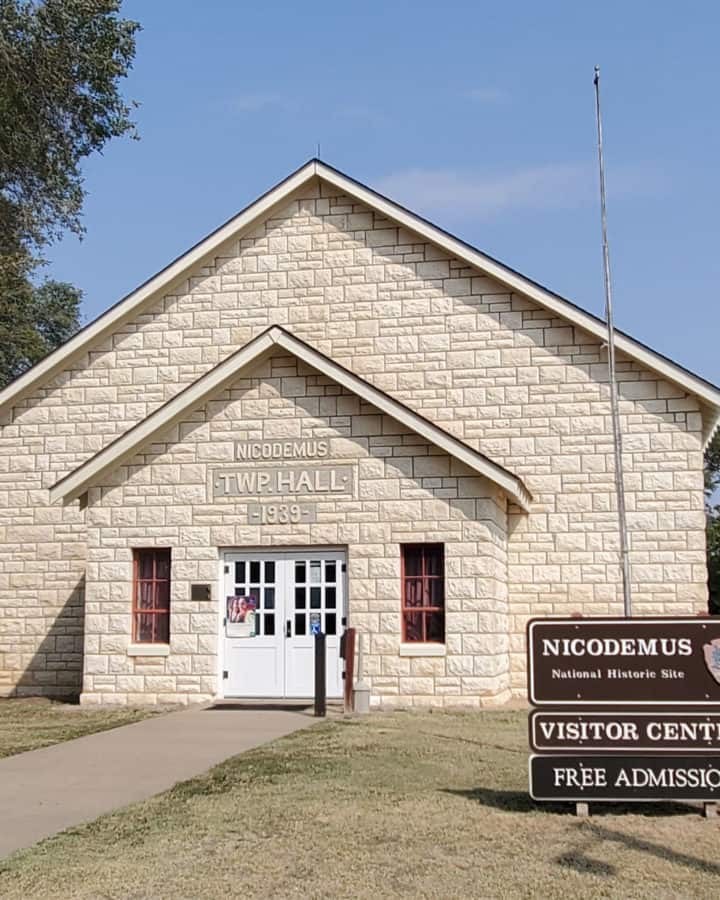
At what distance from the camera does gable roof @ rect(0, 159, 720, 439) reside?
1992cm

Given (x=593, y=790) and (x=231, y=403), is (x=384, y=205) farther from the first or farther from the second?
(x=593, y=790)

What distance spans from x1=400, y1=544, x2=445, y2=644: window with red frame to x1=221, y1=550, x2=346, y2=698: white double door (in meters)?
0.97

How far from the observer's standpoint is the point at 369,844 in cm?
818

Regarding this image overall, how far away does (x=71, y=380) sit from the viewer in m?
22.0

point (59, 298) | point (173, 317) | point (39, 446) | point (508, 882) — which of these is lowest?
point (508, 882)

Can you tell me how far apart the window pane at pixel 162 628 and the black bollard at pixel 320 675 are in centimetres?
309

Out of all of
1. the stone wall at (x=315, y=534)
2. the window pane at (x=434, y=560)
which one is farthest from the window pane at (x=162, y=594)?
the window pane at (x=434, y=560)

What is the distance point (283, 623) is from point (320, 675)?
2.19 metres

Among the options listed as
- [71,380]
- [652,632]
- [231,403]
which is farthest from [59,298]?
[652,632]

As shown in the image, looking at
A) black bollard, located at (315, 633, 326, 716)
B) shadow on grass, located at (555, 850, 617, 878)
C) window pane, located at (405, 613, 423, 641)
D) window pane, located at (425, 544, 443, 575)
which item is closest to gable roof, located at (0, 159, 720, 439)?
window pane, located at (425, 544, 443, 575)

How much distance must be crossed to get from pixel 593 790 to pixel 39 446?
14880 millimetres

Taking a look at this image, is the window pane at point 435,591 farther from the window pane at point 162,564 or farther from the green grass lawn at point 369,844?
the green grass lawn at point 369,844

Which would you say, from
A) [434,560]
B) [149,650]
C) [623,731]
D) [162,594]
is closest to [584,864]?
[623,731]

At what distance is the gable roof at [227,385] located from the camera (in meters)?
17.8
